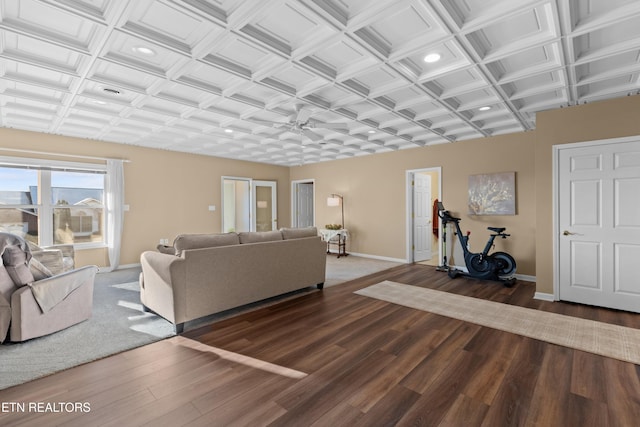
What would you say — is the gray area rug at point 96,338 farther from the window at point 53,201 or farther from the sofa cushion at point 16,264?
the window at point 53,201

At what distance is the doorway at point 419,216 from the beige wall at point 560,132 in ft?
7.38

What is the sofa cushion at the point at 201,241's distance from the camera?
308 centimetres

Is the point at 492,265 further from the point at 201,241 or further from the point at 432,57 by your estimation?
the point at 201,241

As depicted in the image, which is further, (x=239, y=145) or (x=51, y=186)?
(x=239, y=145)

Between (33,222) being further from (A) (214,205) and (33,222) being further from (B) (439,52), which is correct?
(B) (439,52)

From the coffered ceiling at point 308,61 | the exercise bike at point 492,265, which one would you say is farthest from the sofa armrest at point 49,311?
the exercise bike at point 492,265

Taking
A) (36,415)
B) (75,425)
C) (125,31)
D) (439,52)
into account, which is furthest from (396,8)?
(36,415)

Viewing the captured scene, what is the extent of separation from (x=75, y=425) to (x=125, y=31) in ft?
8.91

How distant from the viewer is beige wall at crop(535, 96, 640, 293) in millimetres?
3502

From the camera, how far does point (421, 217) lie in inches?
276

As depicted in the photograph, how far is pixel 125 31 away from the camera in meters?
2.25

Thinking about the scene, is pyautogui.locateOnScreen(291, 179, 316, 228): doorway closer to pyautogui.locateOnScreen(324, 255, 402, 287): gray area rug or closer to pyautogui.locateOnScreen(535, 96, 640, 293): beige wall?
pyautogui.locateOnScreen(324, 255, 402, 287): gray area rug

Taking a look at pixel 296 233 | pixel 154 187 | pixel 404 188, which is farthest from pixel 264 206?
pixel 296 233

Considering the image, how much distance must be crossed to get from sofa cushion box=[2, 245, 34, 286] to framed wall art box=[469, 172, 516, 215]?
259 inches
